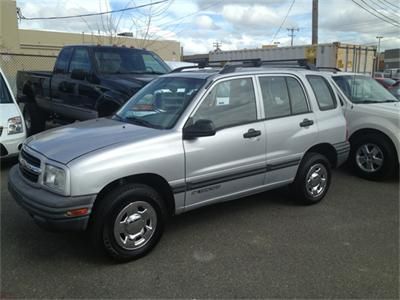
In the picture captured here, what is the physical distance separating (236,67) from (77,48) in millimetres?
4814

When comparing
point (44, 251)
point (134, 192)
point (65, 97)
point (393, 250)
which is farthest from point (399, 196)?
point (65, 97)

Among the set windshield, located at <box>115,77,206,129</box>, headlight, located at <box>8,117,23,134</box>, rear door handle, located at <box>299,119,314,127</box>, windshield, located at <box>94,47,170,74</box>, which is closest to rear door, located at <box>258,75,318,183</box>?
rear door handle, located at <box>299,119,314,127</box>

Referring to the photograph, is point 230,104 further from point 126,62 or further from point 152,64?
point 152,64

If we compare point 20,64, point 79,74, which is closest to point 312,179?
point 79,74

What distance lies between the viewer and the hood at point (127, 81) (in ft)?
22.7

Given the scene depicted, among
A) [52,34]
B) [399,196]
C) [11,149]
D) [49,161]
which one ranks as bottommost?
[399,196]

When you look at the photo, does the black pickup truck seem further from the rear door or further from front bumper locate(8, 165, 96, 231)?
front bumper locate(8, 165, 96, 231)

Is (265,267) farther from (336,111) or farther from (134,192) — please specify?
(336,111)

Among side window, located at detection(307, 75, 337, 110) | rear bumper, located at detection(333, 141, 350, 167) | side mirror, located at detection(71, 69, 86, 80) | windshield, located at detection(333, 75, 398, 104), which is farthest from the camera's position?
side mirror, located at detection(71, 69, 86, 80)

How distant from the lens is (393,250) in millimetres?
4008

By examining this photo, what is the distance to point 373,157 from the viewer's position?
656cm

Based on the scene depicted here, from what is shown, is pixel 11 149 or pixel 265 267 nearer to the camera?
pixel 265 267

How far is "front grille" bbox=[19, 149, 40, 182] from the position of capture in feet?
12.0

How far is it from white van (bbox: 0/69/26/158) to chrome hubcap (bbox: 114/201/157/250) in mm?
3522
